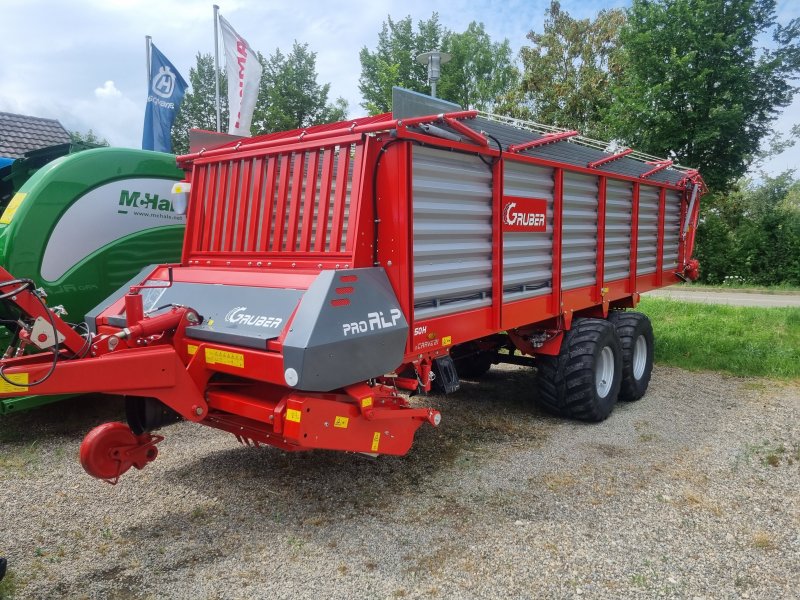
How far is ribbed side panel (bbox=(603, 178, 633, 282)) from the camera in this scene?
5.86m

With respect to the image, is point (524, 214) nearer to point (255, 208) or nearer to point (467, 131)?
point (467, 131)

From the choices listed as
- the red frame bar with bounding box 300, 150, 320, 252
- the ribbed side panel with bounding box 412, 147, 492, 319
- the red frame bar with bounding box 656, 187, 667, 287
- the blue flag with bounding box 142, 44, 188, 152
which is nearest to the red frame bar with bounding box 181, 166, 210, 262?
the red frame bar with bounding box 300, 150, 320, 252

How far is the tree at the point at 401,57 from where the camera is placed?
84.6 ft

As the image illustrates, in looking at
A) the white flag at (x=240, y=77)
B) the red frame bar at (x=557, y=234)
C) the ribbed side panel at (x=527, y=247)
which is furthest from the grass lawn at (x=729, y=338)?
the white flag at (x=240, y=77)

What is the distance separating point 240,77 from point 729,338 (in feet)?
30.9

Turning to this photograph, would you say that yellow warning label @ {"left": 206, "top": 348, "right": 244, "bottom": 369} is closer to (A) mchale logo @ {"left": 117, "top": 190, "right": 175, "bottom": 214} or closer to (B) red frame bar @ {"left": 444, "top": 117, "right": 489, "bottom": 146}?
(B) red frame bar @ {"left": 444, "top": 117, "right": 489, "bottom": 146}

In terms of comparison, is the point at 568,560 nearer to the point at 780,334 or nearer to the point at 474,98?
the point at 780,334

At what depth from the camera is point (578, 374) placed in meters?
5.22

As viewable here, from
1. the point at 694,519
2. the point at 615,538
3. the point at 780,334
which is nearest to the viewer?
the point at 615,538

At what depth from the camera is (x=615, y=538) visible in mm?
3330

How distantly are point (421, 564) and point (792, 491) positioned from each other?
8.83 ft

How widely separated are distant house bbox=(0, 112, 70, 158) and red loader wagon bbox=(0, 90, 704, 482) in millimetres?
9647

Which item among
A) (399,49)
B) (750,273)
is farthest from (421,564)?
(399,49)

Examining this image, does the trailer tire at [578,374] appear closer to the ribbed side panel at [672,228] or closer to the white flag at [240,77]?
the ribbed side panel at [672,228]
